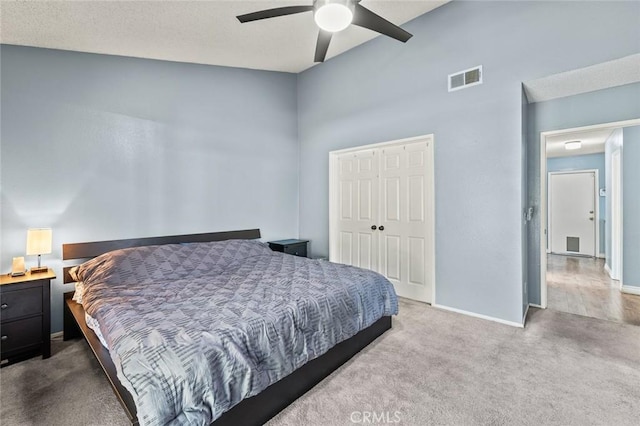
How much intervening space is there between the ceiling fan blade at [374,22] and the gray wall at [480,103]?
1.22 metres

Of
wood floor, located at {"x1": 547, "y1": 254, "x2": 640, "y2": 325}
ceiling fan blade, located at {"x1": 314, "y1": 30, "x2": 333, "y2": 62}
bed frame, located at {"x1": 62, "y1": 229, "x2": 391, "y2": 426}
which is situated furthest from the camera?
wood floor, located at {"x1": 547, "y1": 254, "x2": 640, "y2": 325}

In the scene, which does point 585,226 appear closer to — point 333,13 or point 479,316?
point 479,316

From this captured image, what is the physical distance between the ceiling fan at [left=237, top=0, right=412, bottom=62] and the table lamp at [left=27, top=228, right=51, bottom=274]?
8.23 ft

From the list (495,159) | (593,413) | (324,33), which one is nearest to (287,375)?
(593,413)

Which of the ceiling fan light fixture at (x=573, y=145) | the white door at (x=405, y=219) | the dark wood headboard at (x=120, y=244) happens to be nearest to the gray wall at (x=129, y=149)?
the dark wood headboard at (x=120, y=244)

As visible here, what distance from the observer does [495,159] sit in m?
3.22

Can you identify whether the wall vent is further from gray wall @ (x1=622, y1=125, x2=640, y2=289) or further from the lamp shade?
the lamp shade

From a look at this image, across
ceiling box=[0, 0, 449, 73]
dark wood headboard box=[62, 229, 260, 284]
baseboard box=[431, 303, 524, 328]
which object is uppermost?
ceiling box=[0, 0, 449, 73]

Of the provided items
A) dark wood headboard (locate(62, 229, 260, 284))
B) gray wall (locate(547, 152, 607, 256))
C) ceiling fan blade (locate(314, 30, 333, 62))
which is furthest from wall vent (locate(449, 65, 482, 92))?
gray wall (locate(547, 152, 607, 256))

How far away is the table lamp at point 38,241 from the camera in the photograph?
8.61ft

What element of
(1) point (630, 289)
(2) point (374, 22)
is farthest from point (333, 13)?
(1) point (630, 289)

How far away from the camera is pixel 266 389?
1.77 m

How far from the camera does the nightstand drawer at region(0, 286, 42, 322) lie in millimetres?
2391

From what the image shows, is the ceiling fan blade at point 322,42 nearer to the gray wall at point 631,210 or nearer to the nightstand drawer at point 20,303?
the nightstand drawer at point 20,303
